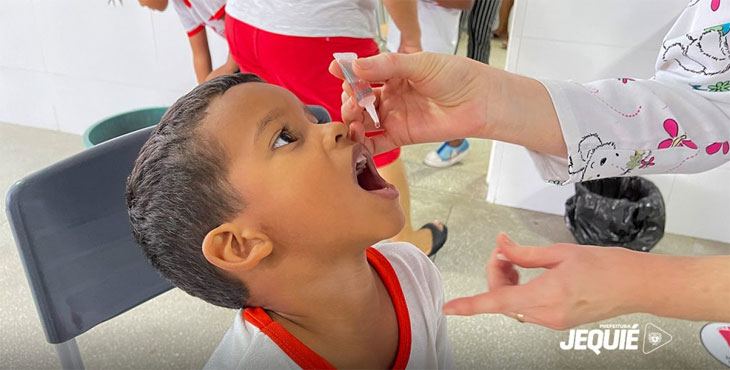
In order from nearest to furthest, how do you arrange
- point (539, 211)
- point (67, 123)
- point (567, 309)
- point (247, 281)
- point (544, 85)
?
point (567, 309), point (247, 281), point (544, 85), point (539, 211), point (67, 123)

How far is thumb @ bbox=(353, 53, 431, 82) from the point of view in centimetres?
81

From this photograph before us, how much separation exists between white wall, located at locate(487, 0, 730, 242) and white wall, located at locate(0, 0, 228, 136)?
115 centimetres

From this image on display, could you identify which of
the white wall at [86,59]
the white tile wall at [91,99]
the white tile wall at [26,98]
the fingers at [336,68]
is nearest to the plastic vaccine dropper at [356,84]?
the fingers at [336,68]

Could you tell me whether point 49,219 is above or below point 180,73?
above

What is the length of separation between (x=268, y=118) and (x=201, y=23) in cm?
143

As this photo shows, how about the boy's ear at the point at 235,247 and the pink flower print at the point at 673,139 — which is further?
the pink flower print at the point at 673,139

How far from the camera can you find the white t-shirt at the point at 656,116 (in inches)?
34.2

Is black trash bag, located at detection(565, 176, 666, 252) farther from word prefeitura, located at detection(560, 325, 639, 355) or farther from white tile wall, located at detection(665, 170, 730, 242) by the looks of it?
word prefeitura, located at detection(560, 325, 639, 355)

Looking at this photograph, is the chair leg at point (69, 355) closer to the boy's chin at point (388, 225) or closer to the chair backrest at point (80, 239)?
the chair backrest at point (80, 239)

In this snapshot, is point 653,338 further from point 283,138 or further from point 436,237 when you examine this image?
point 283,138

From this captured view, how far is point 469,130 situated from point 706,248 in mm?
1499

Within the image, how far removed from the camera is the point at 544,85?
0.89 metres

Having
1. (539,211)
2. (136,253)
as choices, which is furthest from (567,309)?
(539,211)

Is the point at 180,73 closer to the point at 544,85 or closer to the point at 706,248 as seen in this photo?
the point at 544,85
